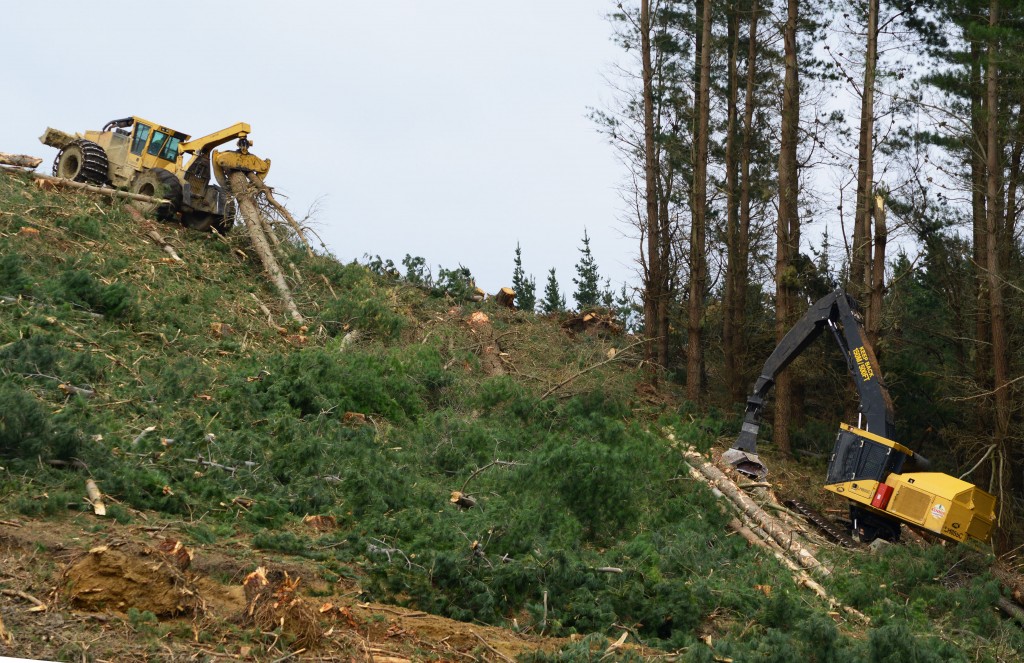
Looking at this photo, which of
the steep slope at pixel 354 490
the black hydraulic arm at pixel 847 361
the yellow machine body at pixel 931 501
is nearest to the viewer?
the steep slope at pixel 354 490

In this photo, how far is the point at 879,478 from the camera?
12.6 m

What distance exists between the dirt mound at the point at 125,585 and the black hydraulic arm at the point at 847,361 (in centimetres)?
975

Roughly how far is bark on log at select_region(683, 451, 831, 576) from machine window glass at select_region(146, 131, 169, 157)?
1109 cm

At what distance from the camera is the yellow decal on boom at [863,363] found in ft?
44.4

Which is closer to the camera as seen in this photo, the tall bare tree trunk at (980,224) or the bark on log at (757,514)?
the bark on log at (757,514)

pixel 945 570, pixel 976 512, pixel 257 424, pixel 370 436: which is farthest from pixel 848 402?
pixel 257 424

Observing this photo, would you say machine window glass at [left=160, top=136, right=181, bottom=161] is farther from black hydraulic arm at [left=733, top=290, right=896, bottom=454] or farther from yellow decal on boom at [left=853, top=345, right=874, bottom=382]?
yellow decal on boom at [left=853, top=345, right=874, bottom=382]

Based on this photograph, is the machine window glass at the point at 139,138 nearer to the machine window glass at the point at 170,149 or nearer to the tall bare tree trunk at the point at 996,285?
the machine window glass at the point at 170,149

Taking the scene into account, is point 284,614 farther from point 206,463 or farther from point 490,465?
point 490,465

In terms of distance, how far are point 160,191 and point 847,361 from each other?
39.1ft

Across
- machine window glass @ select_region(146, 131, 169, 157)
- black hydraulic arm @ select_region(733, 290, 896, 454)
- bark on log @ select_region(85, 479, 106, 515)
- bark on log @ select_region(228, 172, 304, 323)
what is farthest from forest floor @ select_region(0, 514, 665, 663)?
machine window glass @ select_region(146, 131, 169, 157)

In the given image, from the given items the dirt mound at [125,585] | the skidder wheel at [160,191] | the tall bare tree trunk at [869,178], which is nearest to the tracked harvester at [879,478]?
the tall bare tree trunk at [869,178]

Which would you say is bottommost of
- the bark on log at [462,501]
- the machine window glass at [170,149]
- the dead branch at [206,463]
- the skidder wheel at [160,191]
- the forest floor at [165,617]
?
the forest floor at [165,617]

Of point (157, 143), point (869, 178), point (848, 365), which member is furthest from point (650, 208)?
point (157, 143)
